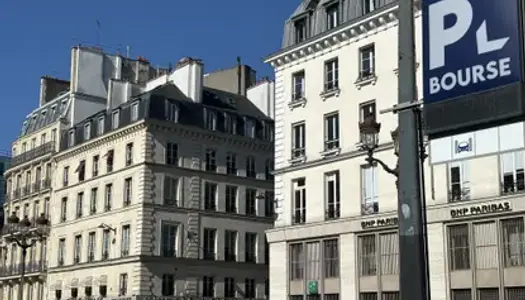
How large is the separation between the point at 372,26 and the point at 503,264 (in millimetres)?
9964

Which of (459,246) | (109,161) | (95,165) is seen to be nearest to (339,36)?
(459,246)

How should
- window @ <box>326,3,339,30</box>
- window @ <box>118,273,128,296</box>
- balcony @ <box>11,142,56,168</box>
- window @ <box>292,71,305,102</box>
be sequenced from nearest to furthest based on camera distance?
window @ <box>326,3,339,30</box>
window @ <box>292,71,305,102</box>
window @ <box>118,273,128,296</box>
balcony @ <box>11,142,56,168</box>

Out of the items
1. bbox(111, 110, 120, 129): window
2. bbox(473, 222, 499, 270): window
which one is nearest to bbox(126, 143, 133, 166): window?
bbox(111, 110, 120, 129): window

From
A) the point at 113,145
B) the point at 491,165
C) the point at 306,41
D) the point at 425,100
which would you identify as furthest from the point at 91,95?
the point at 425,100

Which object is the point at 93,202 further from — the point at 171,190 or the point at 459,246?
the point at 459,246

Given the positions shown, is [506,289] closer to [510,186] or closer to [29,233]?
[510,186]

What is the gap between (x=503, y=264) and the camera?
24438 millimetres

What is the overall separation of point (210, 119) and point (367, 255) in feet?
75.2

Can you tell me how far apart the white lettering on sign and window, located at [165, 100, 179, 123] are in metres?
41.7

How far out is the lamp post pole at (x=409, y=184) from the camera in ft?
21.7

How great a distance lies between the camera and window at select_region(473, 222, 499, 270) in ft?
80.9

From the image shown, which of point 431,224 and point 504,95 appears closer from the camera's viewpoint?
point 504,95

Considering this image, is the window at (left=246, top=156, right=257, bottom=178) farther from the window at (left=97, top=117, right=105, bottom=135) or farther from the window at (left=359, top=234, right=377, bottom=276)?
the window at (left=359, top=234, right=377, bottom=276)

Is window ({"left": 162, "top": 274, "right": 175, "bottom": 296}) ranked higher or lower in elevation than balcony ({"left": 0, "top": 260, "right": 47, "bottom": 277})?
lower
